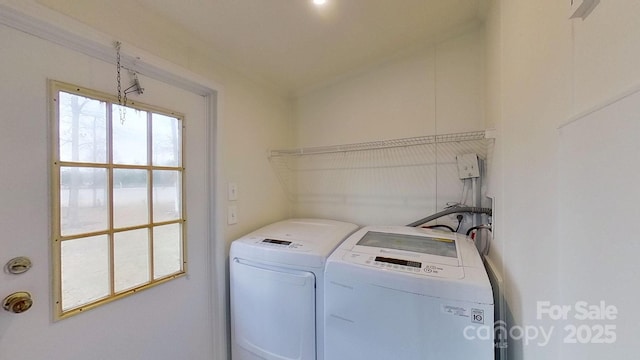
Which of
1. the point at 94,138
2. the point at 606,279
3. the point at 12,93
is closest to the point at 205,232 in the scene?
the point at 94,138

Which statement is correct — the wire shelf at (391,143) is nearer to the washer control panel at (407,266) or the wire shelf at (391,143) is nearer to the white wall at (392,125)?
the white wall at (392,125)

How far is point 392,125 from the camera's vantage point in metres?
1.77

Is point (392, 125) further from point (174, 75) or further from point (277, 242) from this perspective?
point (174, 75)

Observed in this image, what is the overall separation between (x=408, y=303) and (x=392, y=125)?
1.26m

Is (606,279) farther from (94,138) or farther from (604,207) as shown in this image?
(94,138)

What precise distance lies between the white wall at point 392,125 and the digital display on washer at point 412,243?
36cm

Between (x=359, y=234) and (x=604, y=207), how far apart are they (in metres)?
1.14

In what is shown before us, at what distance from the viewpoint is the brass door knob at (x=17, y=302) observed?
785 mm

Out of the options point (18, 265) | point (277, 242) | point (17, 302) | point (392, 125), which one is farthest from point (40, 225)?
point (392, 125)

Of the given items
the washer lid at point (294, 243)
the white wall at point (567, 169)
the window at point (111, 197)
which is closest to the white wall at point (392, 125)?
the washer lid at point (294, 243)

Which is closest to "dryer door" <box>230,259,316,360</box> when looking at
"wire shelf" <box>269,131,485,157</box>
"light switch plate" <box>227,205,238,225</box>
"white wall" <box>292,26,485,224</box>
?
"light switch plate" <box>227,205,238,225</box>

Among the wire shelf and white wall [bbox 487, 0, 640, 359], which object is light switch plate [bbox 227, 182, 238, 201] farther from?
white wall [bbox 487, 0, 640, 359]

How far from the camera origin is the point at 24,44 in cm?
83

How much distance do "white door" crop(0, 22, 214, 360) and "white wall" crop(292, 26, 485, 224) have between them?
48.2 inches
